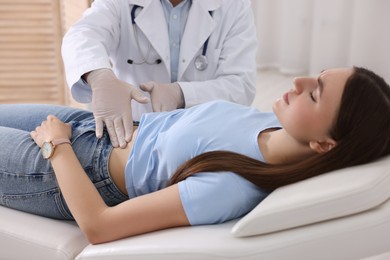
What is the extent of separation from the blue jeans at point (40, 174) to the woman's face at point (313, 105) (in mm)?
507

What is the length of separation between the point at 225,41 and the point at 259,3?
90.6 inches

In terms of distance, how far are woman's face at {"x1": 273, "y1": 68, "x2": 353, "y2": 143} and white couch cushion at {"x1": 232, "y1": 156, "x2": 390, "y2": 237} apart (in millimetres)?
141

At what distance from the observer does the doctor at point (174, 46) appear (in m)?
1.89

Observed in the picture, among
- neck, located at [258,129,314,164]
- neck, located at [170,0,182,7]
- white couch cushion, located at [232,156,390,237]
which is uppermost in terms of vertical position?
neck, located at [170,0,182,7]

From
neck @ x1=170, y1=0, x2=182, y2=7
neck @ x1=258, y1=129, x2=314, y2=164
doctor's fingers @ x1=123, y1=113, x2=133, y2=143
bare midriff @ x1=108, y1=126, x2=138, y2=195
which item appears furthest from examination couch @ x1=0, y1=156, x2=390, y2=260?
neck @ x1=170, y1=0, x2=182, y2=7

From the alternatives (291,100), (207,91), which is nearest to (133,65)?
(207,91)

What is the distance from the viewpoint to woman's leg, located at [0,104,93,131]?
180 centimetres

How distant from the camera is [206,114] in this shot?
1513 millimetres

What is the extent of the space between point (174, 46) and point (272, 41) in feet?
8.11

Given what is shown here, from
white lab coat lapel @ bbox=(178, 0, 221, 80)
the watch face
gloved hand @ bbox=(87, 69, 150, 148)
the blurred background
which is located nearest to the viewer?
the watch face

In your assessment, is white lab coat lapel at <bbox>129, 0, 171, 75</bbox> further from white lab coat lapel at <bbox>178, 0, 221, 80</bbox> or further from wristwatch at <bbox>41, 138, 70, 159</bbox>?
wristwatch at <bbox>41, 138, 70, 159</bbox>

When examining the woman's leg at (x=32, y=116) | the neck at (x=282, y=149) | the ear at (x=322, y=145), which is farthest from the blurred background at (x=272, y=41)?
the ear at (x=322, y=145)

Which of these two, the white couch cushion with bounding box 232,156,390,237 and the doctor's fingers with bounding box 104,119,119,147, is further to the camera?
the doctor's fingers with bounding box 104,119,119,147

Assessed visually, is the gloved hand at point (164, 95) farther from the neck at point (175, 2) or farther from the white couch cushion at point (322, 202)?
the white couch cushion at point (322, 202)
